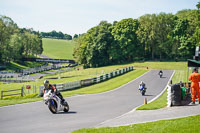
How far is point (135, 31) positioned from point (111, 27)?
10.0 meters

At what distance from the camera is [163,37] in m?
89.1

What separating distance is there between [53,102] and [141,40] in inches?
3015

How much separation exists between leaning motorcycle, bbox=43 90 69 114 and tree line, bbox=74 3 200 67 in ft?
233

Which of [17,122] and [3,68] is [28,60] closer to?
[3,68]

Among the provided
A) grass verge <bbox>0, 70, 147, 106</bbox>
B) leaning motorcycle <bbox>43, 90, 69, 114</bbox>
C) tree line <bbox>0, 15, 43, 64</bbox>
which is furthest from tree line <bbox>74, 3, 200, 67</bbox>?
leaning motorcycle <bbox>43, 90, 69, 114</bbox>

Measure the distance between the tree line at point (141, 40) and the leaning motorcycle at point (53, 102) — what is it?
71.1 metres

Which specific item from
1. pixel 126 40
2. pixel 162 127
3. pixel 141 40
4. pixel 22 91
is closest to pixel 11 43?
pixel 126 40

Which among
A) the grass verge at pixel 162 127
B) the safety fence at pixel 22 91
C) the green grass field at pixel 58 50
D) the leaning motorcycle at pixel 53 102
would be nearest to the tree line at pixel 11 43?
the green grass field at pixel 58 50

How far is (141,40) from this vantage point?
87.2 m

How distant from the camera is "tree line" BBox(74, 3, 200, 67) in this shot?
83.8 metres

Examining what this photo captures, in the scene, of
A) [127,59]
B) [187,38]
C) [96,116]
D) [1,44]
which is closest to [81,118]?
[96,116]

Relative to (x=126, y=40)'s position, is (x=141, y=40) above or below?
above

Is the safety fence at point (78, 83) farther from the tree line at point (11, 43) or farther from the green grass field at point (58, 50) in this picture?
the green grass field at point (58, 50)

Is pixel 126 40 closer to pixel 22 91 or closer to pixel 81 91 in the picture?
pixel 81 91
